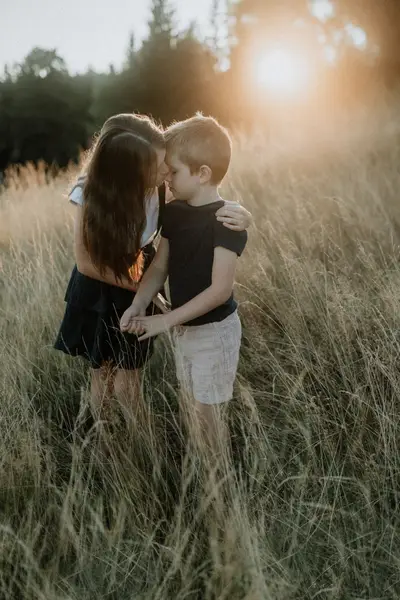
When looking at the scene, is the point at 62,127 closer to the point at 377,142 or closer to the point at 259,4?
the point at 259,4

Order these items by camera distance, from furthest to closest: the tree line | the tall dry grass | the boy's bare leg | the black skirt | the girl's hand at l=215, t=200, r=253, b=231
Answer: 1. the tree line
2. the black skirt
3. the boy's bare leg
4. the girl's hand at l=215, t=200, r=253, b=231
5. the tall dry grass

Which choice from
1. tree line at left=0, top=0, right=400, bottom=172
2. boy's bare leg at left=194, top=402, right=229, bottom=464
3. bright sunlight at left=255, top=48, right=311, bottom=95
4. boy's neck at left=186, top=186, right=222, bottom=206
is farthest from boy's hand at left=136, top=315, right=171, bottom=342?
tree line at left=0, top=0, right=400, bottom=172

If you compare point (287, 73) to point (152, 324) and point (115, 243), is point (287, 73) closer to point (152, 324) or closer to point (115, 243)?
point (115, 243)

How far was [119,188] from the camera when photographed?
162 cm

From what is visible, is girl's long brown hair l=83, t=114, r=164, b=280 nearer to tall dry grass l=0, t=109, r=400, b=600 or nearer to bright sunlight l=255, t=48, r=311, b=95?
tall dry grass l=0, t=109, r=400, b=600

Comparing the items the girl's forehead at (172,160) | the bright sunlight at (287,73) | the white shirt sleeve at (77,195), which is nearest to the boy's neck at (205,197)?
the girl's forehead at (172,160)

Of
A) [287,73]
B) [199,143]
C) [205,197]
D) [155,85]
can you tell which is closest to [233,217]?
[205,197]

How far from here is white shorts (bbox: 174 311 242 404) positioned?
173 centimetres

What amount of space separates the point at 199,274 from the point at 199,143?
41 cm

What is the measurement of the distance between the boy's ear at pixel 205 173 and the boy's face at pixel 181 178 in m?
0.02

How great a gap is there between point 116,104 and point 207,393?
21.5m

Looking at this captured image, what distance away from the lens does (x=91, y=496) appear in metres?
1.59

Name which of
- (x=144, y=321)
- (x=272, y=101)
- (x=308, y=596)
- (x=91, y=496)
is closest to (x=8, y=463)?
(x=91, y=496)

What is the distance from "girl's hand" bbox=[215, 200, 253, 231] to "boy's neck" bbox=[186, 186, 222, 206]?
0.28 ft
